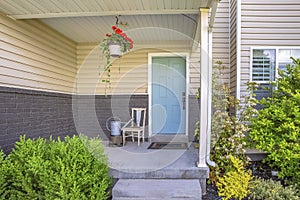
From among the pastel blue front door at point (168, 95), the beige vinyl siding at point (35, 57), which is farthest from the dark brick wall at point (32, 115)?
the pastel blue front door at point (168, 95)

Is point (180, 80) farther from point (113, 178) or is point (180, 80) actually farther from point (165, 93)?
point (113, 178)

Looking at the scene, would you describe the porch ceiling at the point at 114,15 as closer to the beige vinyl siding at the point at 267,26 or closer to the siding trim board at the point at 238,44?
the siding trim board at the point at 238,44

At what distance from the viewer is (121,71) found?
5.43 metres

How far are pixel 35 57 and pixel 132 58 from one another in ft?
6.66

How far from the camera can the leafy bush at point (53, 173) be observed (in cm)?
243

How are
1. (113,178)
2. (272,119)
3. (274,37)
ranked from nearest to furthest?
1. (113,178)
2. (272,119)
3. (274,37)

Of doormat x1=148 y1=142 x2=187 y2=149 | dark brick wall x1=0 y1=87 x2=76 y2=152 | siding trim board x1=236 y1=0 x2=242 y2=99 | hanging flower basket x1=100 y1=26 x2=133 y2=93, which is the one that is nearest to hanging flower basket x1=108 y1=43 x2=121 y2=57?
hanging flower basket x1=100 y1=26 x2=133 y2=93

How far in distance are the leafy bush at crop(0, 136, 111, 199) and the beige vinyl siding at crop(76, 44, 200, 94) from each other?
9.00ft

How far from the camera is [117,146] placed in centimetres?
471

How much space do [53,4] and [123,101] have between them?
2722mm

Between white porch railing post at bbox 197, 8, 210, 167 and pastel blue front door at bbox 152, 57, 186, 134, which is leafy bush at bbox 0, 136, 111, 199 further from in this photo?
pastel blue front door at bbox 152, 57, 186, 134

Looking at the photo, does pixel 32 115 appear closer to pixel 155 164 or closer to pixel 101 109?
pixel 101 109

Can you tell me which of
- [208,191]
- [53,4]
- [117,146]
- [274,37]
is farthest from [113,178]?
[274,37]

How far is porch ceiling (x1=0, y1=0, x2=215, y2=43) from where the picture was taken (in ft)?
10.1
